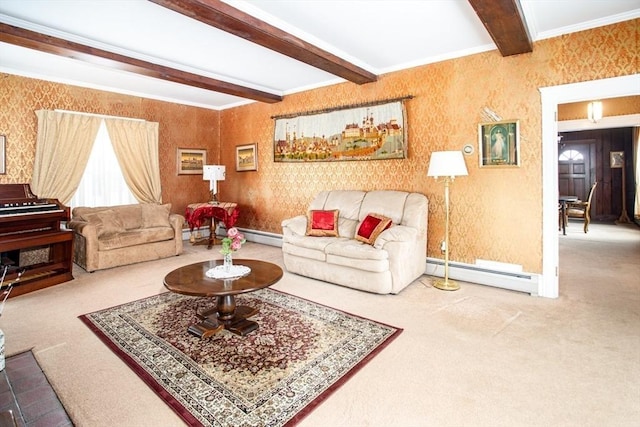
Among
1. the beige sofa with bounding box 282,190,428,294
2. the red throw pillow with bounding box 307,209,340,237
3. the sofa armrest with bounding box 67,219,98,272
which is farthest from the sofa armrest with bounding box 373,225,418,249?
the sofa armrest with bounding box 67,219,98,272

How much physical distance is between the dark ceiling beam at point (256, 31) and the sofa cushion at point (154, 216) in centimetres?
343

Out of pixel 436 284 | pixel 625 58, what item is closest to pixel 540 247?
pixel 436 284

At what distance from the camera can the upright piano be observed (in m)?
3.82

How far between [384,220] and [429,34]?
2063mm

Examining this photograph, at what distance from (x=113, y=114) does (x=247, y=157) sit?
2.34 metres

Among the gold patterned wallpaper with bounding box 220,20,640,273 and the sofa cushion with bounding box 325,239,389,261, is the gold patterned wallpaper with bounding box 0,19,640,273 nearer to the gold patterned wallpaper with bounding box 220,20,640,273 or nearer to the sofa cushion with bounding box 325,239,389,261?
the gold patterned wallpaper with bounding box 220,20,640,273

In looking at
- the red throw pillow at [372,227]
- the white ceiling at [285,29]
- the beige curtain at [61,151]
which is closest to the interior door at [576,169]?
the white ceiling at [285,29]

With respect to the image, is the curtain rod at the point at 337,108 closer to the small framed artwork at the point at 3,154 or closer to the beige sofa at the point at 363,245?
the beige sofa at the point at 363,245

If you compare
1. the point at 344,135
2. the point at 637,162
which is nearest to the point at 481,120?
the point at 344,135

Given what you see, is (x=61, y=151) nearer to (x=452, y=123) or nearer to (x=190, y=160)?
(x=190, y=160)

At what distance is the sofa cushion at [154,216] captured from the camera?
18.1ft

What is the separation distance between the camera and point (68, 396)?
1999 millimetres

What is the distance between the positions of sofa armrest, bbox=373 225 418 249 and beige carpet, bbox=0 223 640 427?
0.58 metres

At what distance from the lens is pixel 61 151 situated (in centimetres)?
518
